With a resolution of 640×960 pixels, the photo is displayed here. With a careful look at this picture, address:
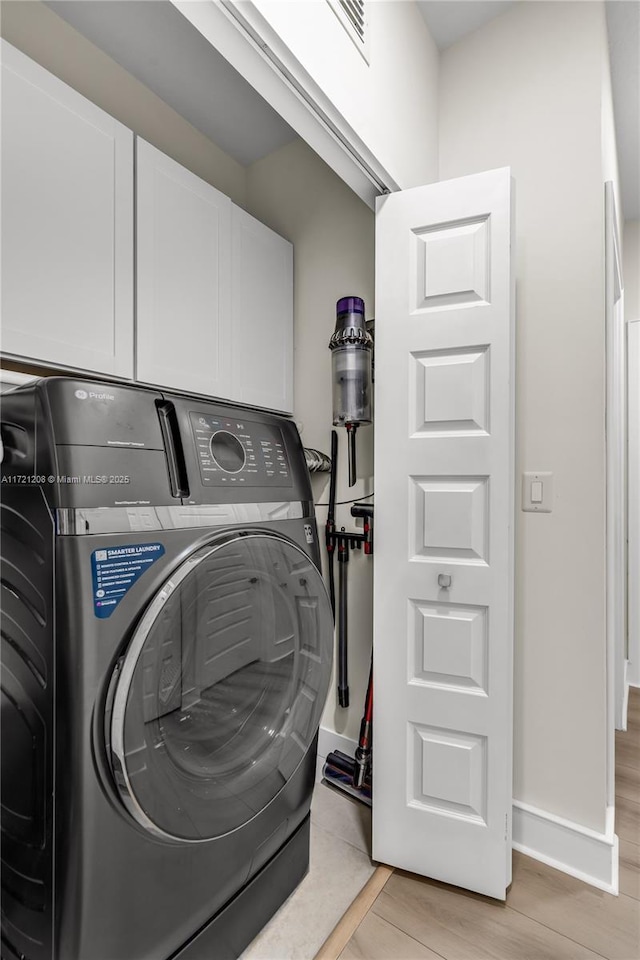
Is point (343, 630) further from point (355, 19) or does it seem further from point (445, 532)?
point (355, 19)

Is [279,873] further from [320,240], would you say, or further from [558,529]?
[320,240]

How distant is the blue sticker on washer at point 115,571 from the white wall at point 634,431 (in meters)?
2.71

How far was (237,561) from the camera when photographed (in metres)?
1.15

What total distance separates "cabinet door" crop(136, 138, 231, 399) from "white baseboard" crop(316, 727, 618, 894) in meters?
1.71

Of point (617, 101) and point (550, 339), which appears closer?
point (550, 339)

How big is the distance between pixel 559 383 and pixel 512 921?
1499mm

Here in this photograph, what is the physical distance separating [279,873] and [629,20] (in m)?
2.80

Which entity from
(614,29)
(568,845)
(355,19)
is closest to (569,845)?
(568,845)

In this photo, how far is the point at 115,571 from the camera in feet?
2.98

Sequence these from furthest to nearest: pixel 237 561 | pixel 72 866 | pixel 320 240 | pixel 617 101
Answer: pixel 320 240
pixel 617 101
pixel 237 561
pixel 72 866

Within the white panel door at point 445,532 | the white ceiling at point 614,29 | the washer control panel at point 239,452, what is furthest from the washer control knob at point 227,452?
the white ceiling at point 614,29

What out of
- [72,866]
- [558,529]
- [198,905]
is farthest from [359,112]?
[198,905]

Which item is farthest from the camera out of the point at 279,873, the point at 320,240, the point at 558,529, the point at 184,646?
the point at 320,240

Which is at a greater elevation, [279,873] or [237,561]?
[237,561]
